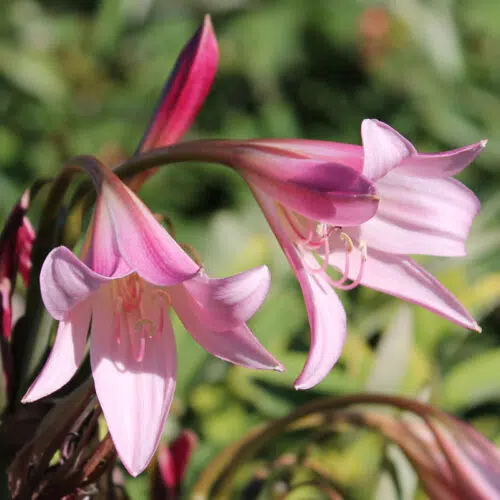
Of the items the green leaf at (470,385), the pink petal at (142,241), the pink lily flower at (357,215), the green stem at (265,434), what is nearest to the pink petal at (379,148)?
the pink lily flower at (357,215)

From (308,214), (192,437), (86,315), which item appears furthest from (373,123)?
(192,437)

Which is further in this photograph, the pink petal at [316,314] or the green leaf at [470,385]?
the green leaf at [470,385]

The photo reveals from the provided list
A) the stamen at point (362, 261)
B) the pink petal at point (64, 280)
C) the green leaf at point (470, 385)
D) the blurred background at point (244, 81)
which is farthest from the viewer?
the blurred background at point (244, 81)

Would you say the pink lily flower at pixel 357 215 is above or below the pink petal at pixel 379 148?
below

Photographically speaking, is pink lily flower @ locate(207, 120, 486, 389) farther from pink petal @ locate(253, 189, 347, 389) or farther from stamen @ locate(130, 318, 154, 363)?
stamen @ locate(130, 318, 154, 363)

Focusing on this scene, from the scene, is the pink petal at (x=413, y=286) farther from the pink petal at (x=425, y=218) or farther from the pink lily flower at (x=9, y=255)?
the pink lily flower at (x=9, y=255)

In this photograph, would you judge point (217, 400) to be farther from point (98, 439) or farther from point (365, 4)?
point (365, 4)
